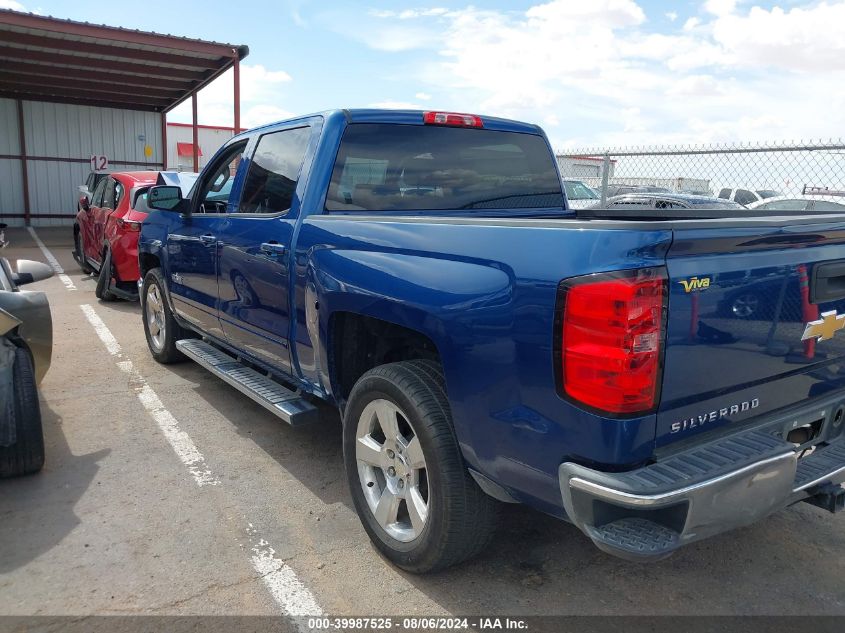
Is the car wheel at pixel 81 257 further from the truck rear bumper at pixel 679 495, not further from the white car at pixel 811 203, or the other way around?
the truck rear bumper at pixel 679 495

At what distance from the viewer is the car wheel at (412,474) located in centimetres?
260

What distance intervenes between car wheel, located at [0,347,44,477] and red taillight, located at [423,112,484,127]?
2.68 metres

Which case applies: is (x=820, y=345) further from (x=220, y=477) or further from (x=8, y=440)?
(x=8, y=440)

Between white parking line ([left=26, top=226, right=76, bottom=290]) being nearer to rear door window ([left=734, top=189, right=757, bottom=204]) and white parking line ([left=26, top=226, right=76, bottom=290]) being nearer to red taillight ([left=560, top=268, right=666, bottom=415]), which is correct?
red taillight ([left=560, top=268, right=666, bottom=415])

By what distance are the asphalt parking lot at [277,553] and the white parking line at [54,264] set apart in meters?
5.46

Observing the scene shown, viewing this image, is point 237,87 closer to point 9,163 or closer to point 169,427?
point 9,163

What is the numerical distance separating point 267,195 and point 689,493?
2935 mm

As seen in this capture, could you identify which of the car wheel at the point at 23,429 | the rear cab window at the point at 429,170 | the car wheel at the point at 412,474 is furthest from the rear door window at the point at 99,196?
the car wheel at the point at 412,474

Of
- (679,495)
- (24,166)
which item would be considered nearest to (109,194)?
(679,495)

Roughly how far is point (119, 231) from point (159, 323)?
118 inches

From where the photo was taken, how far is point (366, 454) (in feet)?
10.0

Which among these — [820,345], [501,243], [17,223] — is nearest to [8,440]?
[501,243]

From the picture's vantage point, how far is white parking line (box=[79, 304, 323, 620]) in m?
2.74

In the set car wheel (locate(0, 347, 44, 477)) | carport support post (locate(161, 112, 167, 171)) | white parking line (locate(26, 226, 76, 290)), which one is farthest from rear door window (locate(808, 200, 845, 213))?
carport support post (locate(161, 112, 167, 171))
